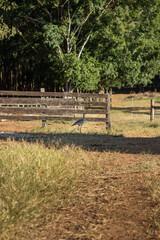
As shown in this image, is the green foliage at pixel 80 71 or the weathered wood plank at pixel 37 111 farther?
the green foliage at pixel 80 71

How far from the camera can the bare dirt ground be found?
11.4 ft

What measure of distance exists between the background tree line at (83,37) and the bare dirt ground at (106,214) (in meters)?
16.2

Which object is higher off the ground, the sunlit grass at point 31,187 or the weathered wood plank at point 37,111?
the weathered wood plank at point 37,111

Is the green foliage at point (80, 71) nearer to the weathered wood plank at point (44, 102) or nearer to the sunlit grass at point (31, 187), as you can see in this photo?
the weathered wood plank at point (44, 102)

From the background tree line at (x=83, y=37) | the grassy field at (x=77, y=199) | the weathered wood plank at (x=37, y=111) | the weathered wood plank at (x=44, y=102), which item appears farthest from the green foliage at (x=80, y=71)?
the grassy field at (x=77, y=199)

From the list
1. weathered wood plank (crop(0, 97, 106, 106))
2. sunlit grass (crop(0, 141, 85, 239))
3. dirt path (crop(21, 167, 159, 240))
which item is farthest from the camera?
weathered wood plank (crop(0, 97, 106, 106))

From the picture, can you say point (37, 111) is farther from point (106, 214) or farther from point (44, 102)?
point (106, 214)

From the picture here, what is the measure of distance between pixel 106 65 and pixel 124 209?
2073cm

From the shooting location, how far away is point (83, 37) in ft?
75.7

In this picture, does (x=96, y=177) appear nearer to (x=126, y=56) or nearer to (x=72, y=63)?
(x=72, y=63)

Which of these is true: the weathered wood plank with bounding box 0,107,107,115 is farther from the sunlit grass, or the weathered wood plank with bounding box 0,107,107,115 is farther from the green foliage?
the sunlit grass

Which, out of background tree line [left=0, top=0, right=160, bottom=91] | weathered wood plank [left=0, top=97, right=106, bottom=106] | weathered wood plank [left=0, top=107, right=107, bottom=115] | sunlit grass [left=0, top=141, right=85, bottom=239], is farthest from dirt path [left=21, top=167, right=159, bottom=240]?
background tree line [left=0, top=0, right=160, bottom=91]

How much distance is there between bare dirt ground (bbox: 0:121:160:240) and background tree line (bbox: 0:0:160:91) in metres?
16.2

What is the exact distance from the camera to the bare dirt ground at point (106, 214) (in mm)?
3480
